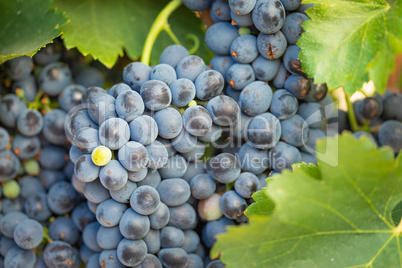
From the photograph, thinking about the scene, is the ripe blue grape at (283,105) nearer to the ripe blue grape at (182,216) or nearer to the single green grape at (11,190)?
the ripe blue grape at (182,216)

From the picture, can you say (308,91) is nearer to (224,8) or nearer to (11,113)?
(224,8)

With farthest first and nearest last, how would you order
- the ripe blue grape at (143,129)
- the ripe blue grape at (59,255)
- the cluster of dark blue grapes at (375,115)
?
the cluster of dark blue grapes at (375,115)
the ripe blue grape at (59,255)
the ripe blue grape at (143,129)

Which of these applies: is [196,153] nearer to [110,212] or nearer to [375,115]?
[110,212]

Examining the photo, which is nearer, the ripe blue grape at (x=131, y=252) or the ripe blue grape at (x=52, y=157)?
the ripe blue grape at (x=131, y=252)

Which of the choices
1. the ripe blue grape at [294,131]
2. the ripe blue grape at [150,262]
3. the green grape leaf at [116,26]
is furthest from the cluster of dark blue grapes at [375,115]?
the ripe blue grape at [150,262]

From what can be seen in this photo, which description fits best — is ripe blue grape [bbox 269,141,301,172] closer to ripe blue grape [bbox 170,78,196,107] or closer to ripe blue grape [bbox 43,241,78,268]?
ripe blue grape [bbox 170,78,196,107]

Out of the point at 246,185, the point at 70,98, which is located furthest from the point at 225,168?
the point at 70,98

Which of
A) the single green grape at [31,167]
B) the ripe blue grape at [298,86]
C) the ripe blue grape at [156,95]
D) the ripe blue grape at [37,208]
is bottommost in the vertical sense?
the ripe blue grape at [37,208]
